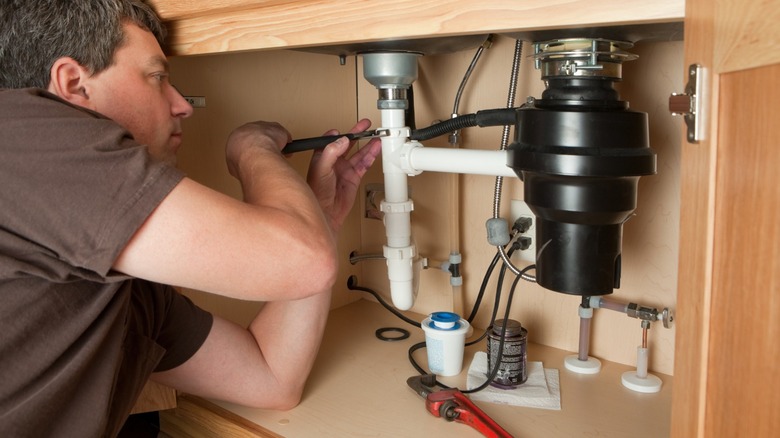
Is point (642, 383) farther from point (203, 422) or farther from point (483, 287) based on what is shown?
point (203, 422)

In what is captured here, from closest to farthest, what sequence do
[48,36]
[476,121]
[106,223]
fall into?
[106,223]
[48,36]
[476,121]

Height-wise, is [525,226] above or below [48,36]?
below

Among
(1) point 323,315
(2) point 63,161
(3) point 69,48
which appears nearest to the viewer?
(2) point 63,161

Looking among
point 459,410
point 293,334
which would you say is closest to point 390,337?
point 293,334

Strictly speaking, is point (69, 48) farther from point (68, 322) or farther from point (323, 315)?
point (323, 315)

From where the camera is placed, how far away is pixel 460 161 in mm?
1009

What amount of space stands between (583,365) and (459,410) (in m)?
0.29

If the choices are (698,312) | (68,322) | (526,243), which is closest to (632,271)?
(526,243)

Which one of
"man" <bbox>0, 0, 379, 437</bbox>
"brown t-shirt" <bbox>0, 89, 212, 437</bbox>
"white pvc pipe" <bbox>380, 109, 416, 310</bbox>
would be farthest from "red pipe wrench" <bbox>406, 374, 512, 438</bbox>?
"brown t-shirt" <bbox>0, 89, 212, 437</bbox>

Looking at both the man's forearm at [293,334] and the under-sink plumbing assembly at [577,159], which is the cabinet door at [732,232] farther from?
the man's forearm at [293,334]

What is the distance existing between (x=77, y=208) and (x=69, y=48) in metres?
0.27

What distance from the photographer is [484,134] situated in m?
1.28

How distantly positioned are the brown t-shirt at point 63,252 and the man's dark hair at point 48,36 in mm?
126

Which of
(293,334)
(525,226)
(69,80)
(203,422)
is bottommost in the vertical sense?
(203,422)
